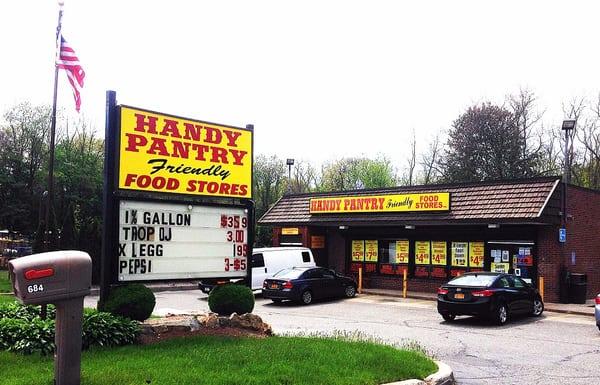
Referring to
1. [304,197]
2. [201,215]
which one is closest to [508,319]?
[201,215]

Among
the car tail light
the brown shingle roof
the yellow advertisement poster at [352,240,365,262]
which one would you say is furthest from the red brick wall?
the yellow advertisement poster at [352,240,365,262]

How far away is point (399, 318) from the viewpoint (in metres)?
17.8

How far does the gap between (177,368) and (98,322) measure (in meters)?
2.21

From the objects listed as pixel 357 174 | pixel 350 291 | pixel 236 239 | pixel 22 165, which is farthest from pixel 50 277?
pixel 357 174

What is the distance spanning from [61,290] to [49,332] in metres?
2.70

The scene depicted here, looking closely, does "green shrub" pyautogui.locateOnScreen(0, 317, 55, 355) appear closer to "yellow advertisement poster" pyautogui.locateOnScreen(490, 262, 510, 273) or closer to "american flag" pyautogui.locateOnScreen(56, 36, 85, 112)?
"american flag" pyautogui.locateOnScreen(56, 36, 85, 112)

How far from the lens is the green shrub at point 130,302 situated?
959 centimetres

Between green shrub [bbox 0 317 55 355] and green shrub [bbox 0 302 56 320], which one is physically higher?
green shrub [bbox 0 302 56 320]

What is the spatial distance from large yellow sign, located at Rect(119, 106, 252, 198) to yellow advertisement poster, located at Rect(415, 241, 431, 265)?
16.3m

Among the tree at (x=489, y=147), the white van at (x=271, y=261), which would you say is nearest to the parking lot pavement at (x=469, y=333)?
the white van at (x=271, y=261)

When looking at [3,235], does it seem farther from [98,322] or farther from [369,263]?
[98,322]

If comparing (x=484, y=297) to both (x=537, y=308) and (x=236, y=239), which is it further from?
(x=236, y=239)

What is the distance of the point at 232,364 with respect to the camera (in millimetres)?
7707

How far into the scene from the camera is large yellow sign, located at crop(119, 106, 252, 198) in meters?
10.1
